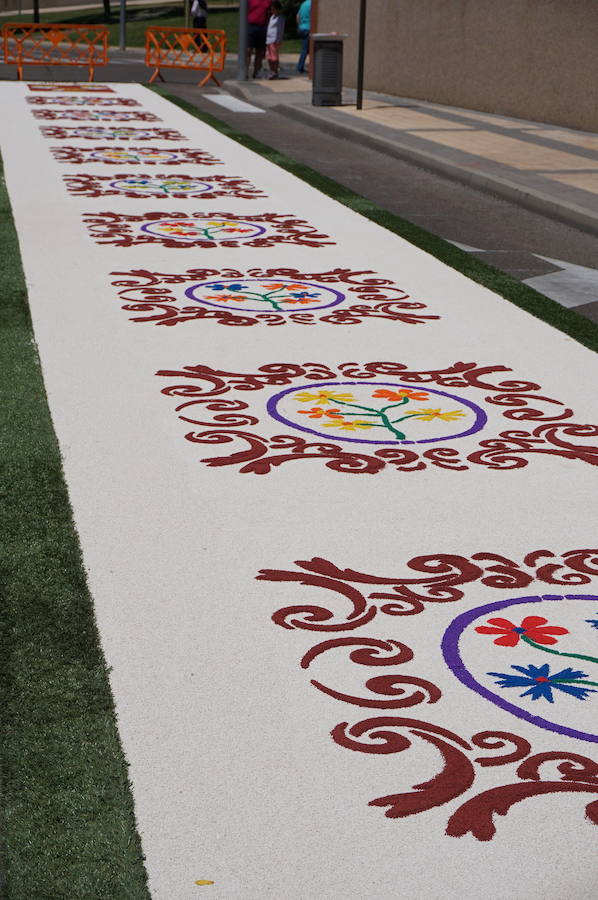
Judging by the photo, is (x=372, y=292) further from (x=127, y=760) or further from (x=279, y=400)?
(x=127, y=760)

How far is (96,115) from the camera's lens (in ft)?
57.2

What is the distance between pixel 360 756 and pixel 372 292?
4707 mm

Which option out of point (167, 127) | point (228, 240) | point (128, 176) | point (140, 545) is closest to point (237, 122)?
point (167, 127)

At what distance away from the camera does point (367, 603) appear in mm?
3229

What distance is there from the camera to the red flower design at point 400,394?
16.5 feet

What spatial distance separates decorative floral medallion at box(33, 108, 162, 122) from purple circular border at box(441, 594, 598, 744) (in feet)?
47.8

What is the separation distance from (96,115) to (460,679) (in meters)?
15.8

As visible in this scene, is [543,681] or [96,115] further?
[96,115]

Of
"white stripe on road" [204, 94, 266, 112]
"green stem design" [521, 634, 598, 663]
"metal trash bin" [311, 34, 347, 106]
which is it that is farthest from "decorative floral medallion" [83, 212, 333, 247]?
"metal trash bin" [311, 34, 347, 106]

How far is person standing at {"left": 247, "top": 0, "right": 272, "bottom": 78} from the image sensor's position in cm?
2548

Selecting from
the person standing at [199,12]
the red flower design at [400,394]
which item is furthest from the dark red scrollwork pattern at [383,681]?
the person standing at [199,12]

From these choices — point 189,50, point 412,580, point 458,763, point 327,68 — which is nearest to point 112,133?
point 327,68

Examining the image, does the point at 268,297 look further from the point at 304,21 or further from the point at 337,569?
the point at 304,21

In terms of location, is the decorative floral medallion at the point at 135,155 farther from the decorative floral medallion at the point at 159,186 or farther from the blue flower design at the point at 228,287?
the blue flower design at the point at 228,287
